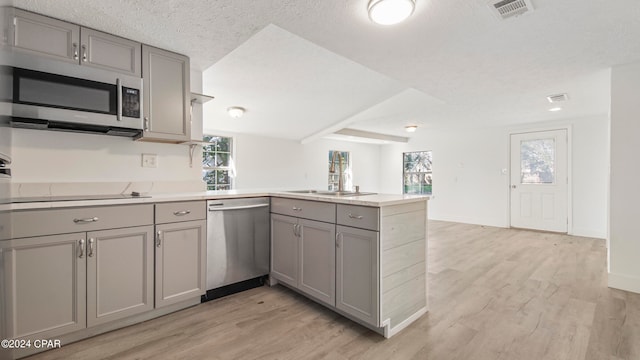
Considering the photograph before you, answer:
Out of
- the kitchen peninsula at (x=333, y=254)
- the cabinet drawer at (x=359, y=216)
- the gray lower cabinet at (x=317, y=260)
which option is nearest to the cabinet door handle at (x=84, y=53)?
the kitchen peninsula at (x=333, y=254)

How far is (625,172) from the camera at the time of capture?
2699 millimetres

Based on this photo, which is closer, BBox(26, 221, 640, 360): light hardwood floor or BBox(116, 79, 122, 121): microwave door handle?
BBox(26, 221, 640, 360): light hardwood floor

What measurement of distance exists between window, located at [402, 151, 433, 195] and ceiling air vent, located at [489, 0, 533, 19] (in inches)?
226

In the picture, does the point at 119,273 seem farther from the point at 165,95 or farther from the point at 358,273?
the point at 358,273

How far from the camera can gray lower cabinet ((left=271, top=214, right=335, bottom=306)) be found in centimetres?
212

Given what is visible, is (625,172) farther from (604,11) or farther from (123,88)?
(123,88)

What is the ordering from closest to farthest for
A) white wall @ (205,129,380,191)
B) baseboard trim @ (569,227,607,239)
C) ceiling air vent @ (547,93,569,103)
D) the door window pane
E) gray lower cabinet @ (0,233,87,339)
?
gray lower cabinet @ (0,233,87,339)
ceiling air vent @ (547,93,569,103)
baseboard trim @ (569,227,607,239)
the door window pane
white wall @ (205,129,380,191)

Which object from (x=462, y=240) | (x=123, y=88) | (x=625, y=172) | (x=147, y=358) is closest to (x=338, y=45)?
(x=123, y=88)

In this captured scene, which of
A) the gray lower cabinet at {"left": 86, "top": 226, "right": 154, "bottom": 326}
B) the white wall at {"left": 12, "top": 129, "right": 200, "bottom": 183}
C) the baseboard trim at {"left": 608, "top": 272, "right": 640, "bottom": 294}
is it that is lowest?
the baseboard trim at {"left": 608, "top": 272, "right": 640, "bottom": 294}

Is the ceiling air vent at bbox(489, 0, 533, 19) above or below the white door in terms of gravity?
above

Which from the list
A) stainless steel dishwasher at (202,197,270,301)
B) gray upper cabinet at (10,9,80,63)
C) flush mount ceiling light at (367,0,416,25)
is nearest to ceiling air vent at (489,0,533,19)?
A: flush mount ceiling light at (367,0,416,25)

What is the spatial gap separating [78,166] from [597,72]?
16.2 ft

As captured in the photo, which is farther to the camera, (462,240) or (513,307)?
(462,240)

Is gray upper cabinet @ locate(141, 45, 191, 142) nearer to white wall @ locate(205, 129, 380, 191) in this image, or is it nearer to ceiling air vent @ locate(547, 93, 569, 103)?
white wall @ locate(205, 129, 380, 191)
